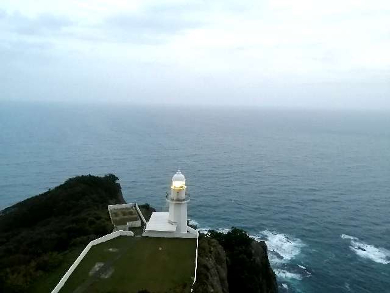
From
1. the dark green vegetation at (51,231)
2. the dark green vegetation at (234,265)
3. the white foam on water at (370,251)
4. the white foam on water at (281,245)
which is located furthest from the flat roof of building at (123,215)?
the white foam on water at (370,251)

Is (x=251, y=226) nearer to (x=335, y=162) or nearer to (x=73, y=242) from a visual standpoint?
(x=73, y=242)

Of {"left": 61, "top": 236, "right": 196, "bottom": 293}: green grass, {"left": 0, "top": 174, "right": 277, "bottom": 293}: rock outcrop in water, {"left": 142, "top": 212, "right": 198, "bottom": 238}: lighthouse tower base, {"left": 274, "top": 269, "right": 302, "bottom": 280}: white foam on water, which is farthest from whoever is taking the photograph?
{"left": 274, "top": 269, "right": 302, "bottom": 280}: white foam on water

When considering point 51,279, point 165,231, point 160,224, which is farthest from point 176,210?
point 51,279

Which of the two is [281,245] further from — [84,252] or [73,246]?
[84,252]

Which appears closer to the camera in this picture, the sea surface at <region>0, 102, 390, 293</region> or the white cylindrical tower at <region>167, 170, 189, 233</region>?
the white cylindrical tower at <region>167, 170, 189, 233</region>

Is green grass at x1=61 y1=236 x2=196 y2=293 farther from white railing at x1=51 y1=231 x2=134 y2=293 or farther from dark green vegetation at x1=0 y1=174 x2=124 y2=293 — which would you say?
dark green vegetation at x1=0 y1=174 x2=124 y2=293

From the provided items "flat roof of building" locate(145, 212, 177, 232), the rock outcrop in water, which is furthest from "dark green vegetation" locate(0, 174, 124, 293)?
"flat roof of building" locate(145, 212, 177, 232)

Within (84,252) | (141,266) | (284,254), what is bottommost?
(284,254)
